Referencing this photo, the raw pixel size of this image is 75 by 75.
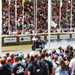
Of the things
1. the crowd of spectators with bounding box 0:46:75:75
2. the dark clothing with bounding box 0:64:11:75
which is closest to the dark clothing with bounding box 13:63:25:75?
the crowd of spectators with bounding box 0:46:75:75

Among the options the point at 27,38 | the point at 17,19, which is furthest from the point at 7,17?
the point at 27,38

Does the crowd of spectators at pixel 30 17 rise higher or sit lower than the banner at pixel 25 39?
higher

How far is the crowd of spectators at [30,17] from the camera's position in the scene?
2658cm

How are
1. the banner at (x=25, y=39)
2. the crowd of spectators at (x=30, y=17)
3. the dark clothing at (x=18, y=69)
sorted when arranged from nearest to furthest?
the dark clothing at (x=18, y=69)
the banner at (x=25, y=39)
the crowd of spectators at (x=30, y=17)

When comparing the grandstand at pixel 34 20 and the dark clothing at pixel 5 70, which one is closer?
the dark clothing at pixel 5 70

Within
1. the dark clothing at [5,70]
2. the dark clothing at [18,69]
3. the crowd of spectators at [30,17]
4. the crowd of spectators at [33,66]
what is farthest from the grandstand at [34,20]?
the dark clothing at [5,70]

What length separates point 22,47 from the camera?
74.9ft

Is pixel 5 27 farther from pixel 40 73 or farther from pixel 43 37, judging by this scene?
pixel 40 73

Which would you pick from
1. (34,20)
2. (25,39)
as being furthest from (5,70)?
(34,20)

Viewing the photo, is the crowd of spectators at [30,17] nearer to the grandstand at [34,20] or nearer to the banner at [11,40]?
the grandstand at [34,20]

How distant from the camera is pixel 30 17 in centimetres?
2850

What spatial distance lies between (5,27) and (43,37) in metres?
3.44

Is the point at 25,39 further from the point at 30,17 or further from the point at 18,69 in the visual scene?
the point at 18,69

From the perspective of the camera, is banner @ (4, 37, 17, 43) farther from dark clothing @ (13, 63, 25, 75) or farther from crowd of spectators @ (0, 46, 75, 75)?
dark clothing @ (13, 63, 25, 75)
